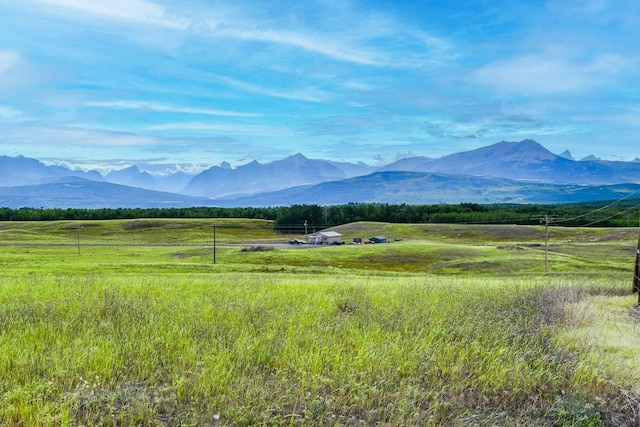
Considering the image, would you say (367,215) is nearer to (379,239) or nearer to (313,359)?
(379,239)

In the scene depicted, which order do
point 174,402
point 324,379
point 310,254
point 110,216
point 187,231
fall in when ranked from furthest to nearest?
1. point 110,216
2. point 187,231
3. point 310,254
4. point 324,379
5. point 174,402

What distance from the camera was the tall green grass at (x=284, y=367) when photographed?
659 centimetres

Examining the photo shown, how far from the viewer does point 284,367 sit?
7.98m

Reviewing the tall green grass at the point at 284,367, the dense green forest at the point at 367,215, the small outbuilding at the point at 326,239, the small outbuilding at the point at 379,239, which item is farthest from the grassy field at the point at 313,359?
the dense green forest at the point at 367,215

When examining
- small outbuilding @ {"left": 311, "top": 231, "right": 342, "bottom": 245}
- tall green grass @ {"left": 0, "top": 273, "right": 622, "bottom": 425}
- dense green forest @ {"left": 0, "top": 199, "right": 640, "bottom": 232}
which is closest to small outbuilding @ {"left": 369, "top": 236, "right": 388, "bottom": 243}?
small outbuilding @ {"left": 311, "top": 231, "right": 342, "bottom": 245}

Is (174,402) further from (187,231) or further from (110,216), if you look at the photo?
(110,216)

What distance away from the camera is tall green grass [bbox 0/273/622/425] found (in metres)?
6.59

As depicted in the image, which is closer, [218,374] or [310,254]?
[218,374]

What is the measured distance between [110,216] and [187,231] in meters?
62.8

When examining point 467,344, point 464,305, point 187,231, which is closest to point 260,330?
point 467,344

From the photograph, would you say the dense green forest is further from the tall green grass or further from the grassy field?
the tall green grass

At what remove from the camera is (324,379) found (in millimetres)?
7305

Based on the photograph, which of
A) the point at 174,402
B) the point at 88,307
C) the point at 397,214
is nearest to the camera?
A: the point at 174,402

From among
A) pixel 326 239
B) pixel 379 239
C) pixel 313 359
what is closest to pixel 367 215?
pixel 379 239
